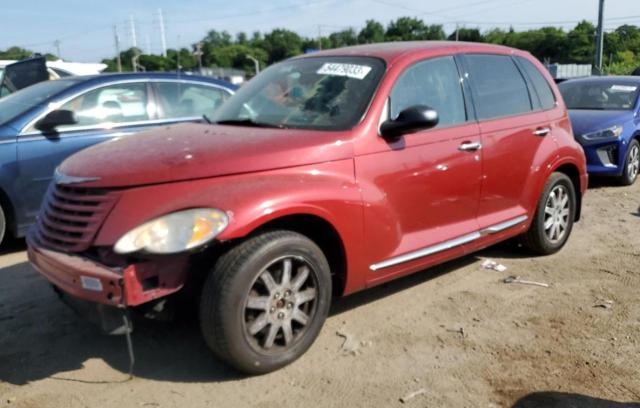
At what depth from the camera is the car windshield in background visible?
29.9 ft

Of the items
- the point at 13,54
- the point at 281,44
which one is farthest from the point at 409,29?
the point at 13,54

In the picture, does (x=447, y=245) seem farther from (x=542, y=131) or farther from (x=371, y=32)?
(x=371, y=32)

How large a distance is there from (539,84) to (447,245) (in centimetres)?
194

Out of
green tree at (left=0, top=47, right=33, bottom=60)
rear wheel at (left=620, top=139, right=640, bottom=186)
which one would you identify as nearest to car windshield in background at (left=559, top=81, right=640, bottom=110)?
rear wheel at (left=620, top=139, right=640, bottom=186)

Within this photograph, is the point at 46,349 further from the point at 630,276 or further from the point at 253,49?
the point at 253,49

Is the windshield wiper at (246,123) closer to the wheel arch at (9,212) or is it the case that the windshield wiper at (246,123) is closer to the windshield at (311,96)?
the windshield at (311,96)

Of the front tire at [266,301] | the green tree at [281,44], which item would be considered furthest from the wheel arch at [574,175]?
the green tree at [281,44]

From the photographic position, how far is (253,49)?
115188 millimetres

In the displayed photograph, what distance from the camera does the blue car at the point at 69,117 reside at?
5363mm

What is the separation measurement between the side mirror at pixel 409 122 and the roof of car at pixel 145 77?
350cm

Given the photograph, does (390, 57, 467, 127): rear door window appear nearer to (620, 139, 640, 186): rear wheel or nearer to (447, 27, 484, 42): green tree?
(620, 139, 640, 186): rear wheel

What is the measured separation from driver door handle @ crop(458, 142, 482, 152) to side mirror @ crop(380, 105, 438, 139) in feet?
1.78

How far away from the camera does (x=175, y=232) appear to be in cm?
289

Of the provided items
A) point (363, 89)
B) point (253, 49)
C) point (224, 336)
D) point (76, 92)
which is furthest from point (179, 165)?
point (253, 49)
